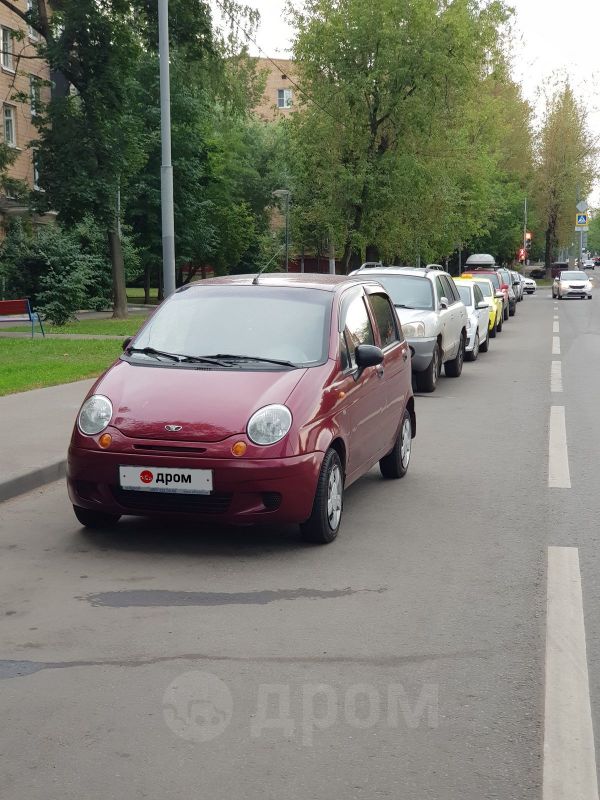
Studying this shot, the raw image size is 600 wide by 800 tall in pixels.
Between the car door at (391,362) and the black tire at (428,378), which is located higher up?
the car door at (391,362)

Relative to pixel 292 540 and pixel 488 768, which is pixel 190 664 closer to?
pixel 488 768

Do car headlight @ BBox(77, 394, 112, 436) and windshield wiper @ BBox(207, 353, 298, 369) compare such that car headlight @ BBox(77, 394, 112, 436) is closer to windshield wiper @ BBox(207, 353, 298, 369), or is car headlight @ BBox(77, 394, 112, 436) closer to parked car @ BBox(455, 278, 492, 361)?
windshield wiper @ BBox(207, 353, 298, 369)

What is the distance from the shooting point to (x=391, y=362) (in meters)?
8.73

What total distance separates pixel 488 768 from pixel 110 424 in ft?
12.0

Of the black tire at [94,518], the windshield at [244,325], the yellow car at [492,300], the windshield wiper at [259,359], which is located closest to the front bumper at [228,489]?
the black tire at [94,518]

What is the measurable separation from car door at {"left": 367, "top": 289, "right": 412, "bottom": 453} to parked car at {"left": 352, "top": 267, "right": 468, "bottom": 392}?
656cm

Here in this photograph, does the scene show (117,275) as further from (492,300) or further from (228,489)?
(228,489)

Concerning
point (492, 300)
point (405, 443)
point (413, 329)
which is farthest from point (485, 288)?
point (405, 443)

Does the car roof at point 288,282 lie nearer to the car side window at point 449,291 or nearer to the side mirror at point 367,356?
the side mirror at point 367,356

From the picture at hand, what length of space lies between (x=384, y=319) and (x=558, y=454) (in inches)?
97.1

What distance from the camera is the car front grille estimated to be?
6.57 m

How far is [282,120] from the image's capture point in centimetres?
4231

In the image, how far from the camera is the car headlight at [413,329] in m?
16.0

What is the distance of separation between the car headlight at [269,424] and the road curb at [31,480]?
8.40ft
